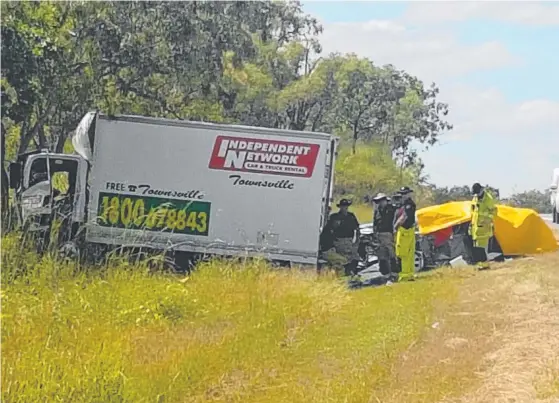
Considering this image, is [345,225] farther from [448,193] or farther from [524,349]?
[448,193]

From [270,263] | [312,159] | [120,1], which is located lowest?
[270,263]

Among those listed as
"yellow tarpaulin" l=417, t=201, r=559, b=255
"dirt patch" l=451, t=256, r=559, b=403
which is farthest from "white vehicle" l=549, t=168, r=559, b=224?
"dirt patch" l=451, t=256, r=559, b=403

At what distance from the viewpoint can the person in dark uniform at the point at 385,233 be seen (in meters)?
16.1

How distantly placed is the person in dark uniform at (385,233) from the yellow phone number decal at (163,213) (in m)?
3.02

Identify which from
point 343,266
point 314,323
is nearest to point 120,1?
point 343,266

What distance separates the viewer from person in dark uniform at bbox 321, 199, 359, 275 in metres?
16.4

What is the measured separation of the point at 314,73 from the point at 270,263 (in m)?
→ 31.5

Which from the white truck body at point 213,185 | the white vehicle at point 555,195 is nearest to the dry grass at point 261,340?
the white truck body at point 213,185

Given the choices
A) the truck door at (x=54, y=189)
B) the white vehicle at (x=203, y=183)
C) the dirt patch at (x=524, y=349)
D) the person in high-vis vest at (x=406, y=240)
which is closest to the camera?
the dirt patch at (x=524, y=349)

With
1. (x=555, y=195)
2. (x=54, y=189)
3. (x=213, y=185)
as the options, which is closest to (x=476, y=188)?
(x=213, y=185)

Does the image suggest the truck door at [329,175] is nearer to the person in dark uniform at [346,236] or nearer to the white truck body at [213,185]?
the white truck body at [213,185]

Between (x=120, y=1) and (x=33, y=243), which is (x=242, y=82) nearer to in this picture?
(x=120, y=1)

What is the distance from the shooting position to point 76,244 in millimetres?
15203

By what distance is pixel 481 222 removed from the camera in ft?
54.1
